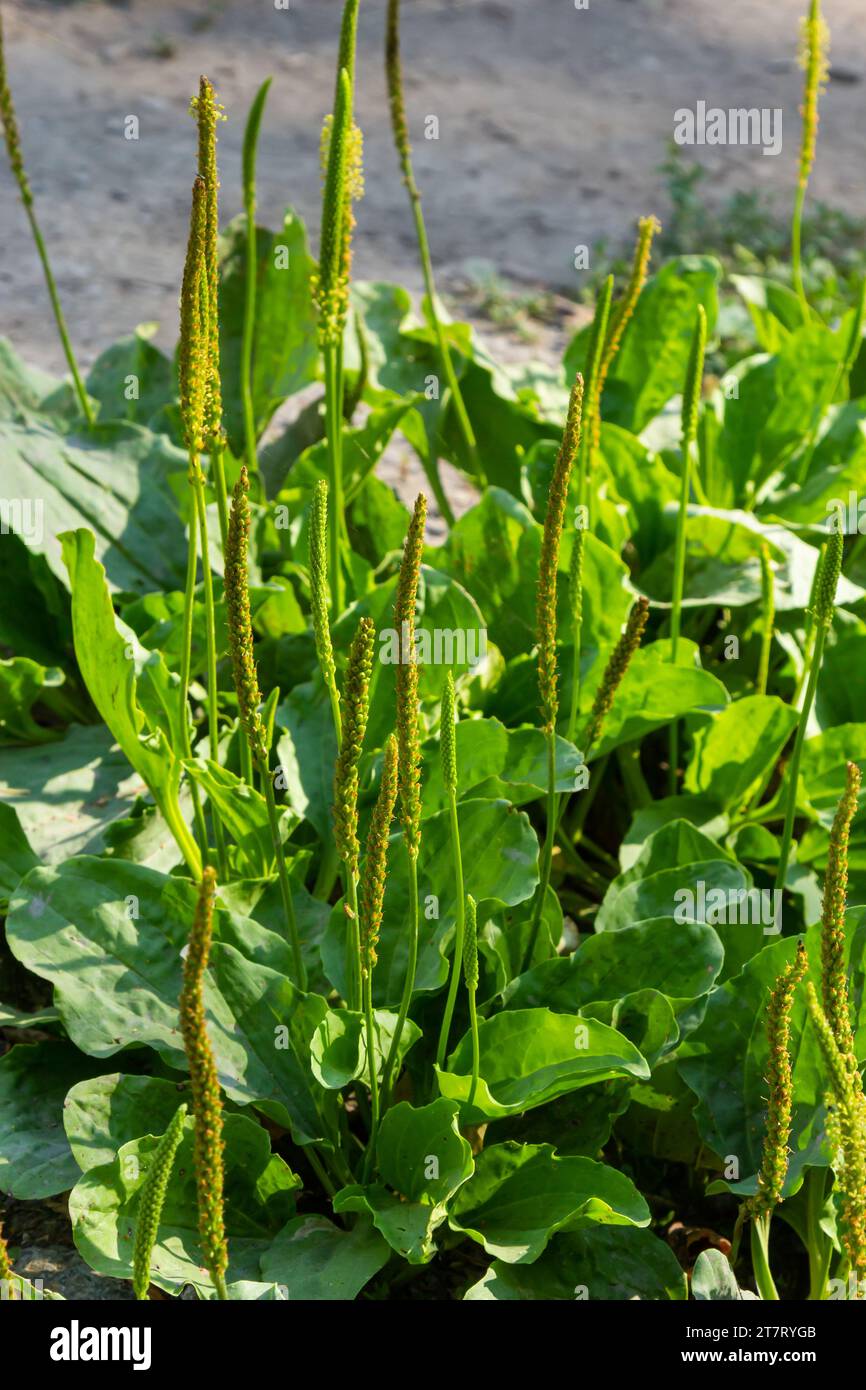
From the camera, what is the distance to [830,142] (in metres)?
7.08

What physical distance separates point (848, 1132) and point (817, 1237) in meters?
0.63

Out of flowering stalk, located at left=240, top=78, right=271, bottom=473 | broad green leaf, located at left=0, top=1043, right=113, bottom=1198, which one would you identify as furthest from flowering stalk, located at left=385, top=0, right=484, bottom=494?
broad green leaf, located at left=0, top=1043, right=113, bottom=1198

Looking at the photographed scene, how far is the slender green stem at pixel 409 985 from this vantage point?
1.75 meters

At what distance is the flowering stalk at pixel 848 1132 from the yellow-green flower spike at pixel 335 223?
1.23m

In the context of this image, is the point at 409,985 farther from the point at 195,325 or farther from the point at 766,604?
the point at 766,604

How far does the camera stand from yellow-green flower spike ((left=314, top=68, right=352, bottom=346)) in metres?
2.03

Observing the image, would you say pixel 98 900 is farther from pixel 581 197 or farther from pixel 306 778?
pixel 581 197

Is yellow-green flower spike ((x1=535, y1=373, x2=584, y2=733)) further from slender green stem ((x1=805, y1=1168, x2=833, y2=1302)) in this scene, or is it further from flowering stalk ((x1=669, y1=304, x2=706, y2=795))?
slender green stem ((x1=805, y1=1168, x2=833, y2=1302))

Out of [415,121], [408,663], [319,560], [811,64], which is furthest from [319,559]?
[415,121]

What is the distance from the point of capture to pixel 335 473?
2.51m

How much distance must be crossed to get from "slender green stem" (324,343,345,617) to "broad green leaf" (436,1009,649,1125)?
856 mm
